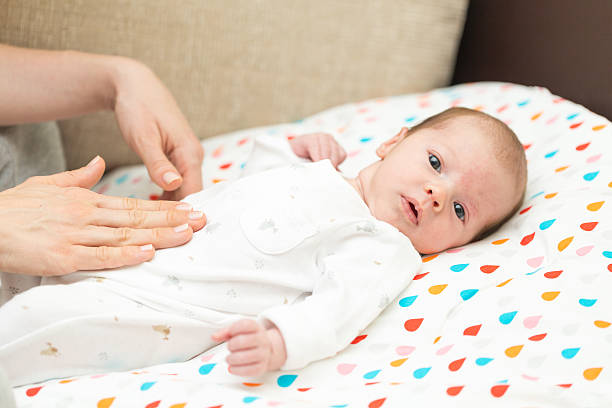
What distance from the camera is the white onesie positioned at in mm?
938

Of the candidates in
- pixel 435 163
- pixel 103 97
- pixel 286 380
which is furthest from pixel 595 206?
pixel 103 97

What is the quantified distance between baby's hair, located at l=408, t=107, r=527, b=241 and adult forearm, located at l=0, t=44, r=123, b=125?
666 mm

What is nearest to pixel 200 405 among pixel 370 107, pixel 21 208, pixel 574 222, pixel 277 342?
pixel 277 342

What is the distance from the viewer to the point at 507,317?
3.13 ft

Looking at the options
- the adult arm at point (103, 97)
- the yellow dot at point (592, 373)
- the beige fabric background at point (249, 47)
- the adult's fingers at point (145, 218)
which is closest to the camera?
the yellow dot at point (592, 373)

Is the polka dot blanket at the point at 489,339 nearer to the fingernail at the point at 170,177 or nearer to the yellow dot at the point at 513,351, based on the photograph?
the yellow dot at the point at 513,351

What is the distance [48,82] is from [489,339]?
1004mm

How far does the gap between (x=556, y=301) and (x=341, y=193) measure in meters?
0.41

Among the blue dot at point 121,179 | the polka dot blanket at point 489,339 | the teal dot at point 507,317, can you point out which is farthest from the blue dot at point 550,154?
the blue dot at point 121,179

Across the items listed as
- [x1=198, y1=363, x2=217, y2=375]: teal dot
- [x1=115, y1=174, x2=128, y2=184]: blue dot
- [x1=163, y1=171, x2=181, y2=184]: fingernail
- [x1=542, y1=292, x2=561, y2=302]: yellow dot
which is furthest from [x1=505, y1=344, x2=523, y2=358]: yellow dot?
[x1=115, y1=174, x2=128, y2=184]: blue dot

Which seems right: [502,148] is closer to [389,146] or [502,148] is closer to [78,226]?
[389,146]

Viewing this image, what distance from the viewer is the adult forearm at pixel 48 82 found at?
1.28 m

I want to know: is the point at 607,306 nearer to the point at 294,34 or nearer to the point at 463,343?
the point at 463,343

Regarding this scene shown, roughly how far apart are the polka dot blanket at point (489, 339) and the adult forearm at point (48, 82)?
2.02 feet
